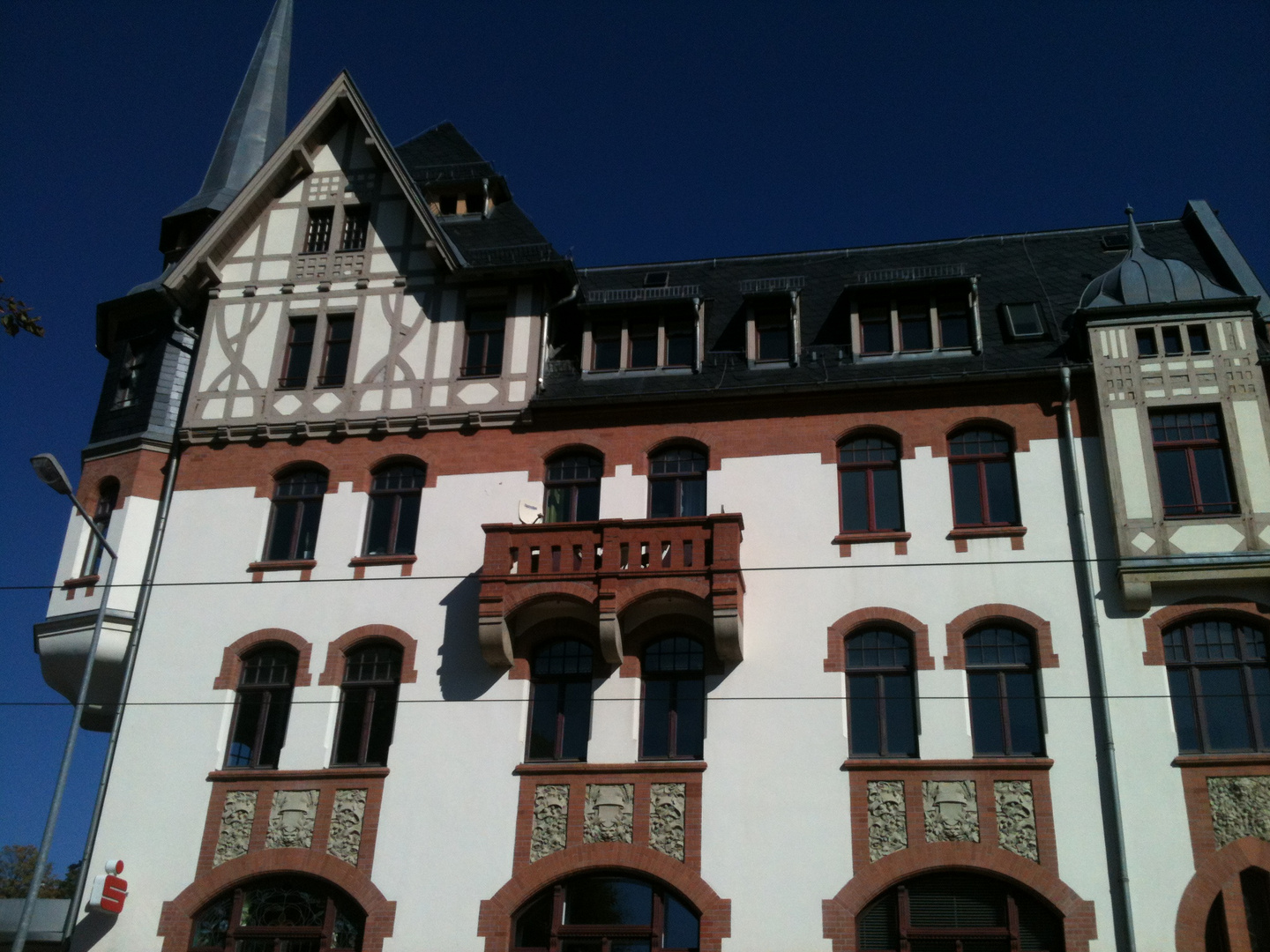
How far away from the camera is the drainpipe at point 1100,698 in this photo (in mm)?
19328

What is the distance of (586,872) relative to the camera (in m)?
21.0

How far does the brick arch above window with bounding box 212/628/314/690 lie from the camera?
2361 cm

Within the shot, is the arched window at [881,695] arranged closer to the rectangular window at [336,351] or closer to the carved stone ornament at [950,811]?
the carved stone ornament at [950,811]

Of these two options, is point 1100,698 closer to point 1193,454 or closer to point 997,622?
point 997,622

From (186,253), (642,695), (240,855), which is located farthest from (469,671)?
(186,253)

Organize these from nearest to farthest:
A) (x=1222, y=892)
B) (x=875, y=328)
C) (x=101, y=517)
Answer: (x=1222, y=892), (x=875, y=328), (x=101, y=517)

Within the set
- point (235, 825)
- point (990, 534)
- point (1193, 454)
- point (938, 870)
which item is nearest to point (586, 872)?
point (938, 870)

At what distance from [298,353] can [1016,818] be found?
16.2m

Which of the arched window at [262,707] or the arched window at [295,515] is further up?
the arched window at [295,515]

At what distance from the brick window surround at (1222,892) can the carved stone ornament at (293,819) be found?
44.2 feet

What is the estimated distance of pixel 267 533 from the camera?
25.4m

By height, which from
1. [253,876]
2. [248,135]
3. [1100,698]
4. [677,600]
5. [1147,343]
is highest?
[248,135]

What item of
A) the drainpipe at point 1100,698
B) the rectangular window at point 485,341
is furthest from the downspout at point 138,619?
the drainpipe at point 1100,698

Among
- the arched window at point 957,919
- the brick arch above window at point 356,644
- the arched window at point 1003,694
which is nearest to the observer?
the arched window at point 957,919
